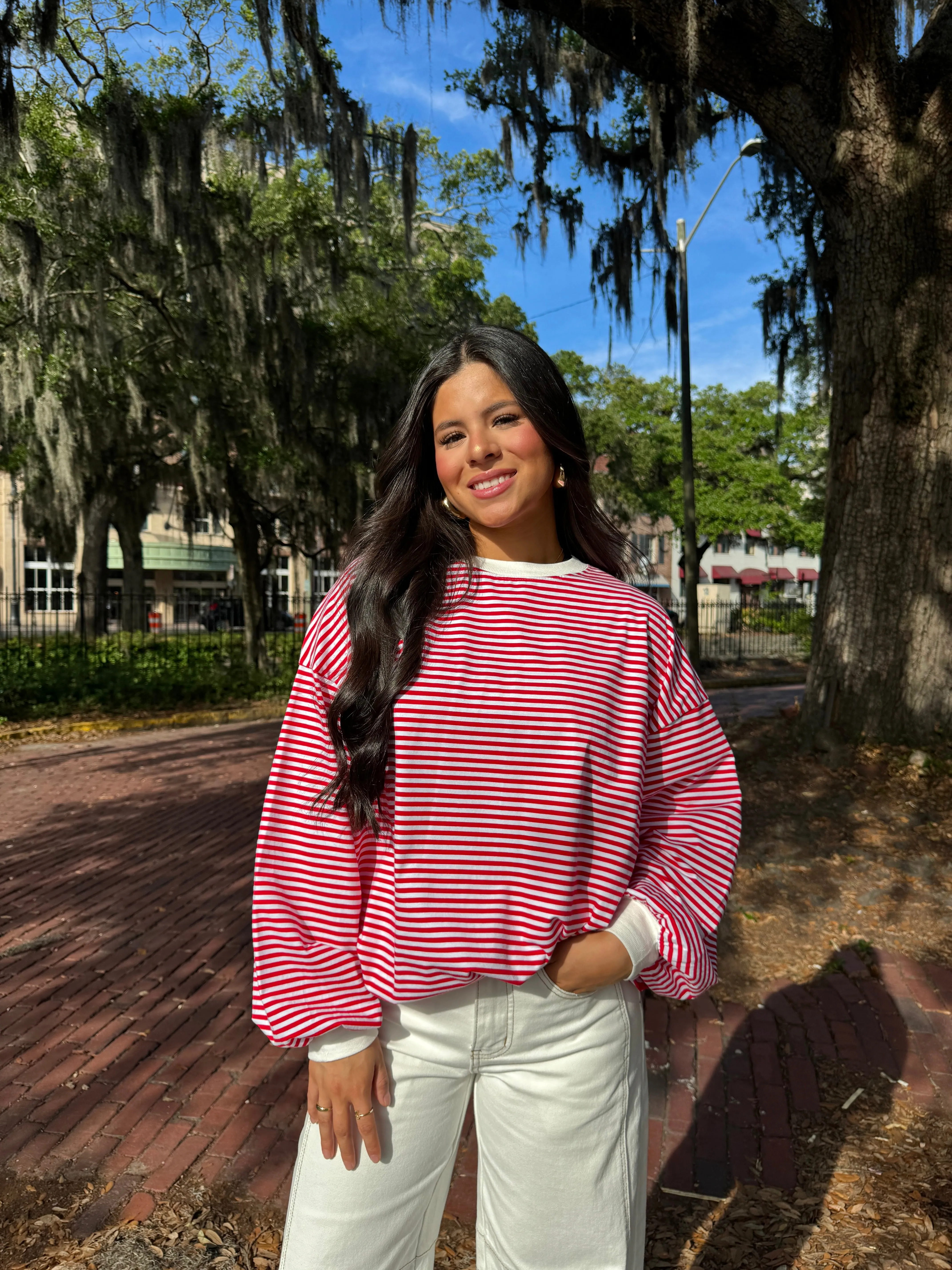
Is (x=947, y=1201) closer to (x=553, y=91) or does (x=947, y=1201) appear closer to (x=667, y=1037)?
(x=667, y=1037)

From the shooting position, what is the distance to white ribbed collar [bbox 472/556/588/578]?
1492 mm

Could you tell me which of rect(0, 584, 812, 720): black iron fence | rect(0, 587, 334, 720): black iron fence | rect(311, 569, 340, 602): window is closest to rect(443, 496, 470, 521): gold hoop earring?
rect(0, 584, 812, 720): black iron fence

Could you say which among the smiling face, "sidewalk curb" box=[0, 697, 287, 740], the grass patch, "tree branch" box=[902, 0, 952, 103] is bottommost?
"sidewalk curb" box=[0, 697, 287, 740]

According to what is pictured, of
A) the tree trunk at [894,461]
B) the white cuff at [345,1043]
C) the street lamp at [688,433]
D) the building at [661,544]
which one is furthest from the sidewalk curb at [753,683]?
the white cuff at [345,1043]

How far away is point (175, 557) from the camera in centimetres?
4469

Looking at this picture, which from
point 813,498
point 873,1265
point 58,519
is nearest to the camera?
point 873,1265

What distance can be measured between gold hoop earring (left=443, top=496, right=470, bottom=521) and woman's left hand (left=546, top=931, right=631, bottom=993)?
712 mm

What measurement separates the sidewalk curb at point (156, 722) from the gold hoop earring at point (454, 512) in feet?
30.2

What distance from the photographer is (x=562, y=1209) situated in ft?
4.36

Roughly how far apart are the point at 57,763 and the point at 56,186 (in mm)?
7125

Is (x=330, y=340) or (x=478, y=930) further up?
(x=330, y=340)

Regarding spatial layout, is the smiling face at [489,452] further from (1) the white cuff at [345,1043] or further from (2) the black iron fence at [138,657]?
(2) the black iron fence at [138,657]

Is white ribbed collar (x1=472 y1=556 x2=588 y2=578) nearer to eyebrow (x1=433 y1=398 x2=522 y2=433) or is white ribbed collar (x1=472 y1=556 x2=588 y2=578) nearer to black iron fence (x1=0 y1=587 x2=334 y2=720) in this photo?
eyebrow (x1=433 y1=398 x2=522 y2=433)

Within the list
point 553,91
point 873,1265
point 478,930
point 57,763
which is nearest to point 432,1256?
Answer: point 478,930
